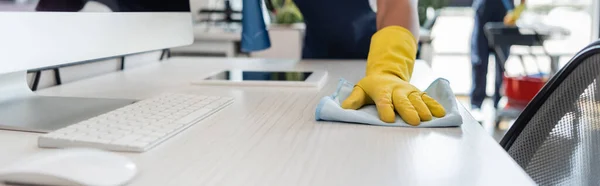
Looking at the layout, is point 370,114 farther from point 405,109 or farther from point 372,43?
point 372,43

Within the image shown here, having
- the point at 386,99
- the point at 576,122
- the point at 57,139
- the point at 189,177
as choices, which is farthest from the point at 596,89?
the point at 57,139

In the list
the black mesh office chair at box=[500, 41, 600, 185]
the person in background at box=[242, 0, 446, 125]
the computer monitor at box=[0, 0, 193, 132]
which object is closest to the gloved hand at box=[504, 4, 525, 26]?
the person in background at box=[242, 0, 446, 125]

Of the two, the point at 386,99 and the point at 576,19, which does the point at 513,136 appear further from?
the point at 576,19

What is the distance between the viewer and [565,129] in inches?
29.1

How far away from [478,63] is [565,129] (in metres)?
3.32

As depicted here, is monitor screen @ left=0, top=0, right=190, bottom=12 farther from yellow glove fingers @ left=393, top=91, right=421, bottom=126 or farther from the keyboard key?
yellow glove fingers @ left=393, top=91, right=421, bottom=126

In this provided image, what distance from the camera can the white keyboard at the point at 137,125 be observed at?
0.54m

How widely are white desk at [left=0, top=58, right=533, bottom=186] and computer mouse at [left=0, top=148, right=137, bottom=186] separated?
0.9 inches

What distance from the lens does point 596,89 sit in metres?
0.70

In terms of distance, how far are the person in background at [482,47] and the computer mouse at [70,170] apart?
11.8ft

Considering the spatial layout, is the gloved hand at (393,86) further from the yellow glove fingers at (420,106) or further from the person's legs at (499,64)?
the person's legs at (499,64)

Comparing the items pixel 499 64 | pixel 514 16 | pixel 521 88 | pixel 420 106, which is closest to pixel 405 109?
pixel 420 106

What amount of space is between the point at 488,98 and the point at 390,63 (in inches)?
147

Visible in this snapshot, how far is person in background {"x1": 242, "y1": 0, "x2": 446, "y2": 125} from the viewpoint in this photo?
2.22 feet
